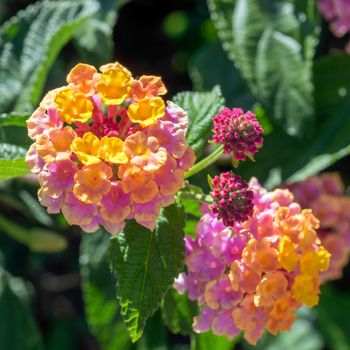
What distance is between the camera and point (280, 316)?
123cm

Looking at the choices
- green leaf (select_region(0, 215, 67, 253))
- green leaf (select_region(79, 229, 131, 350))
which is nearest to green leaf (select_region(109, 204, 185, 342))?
green leaf (select_region(79, 229, 131, 350))

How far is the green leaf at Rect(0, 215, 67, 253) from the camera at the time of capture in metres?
1.96

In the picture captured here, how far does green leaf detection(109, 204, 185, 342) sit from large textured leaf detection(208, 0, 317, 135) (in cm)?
54

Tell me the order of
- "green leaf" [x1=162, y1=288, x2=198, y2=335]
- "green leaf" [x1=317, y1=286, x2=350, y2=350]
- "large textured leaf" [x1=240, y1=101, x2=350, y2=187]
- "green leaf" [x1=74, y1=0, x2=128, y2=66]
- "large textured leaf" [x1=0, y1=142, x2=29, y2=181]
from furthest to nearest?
"green leaf" [x1=317, y1=286, x2=350, y2=350] < "green leaf" [x1=74, y1=0, x2=128, y2=66] < "large textured leaf" [x1=240, y1=101, x2=350, y2=187] < "green leaf" [x1=162, y1=288, x2=198, y2=335] < "large textured leaf" [x1=0, y1=142, x2=29, y2=181]

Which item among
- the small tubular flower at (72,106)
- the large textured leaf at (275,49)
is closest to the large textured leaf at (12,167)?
the small tubular flower at (72,106)

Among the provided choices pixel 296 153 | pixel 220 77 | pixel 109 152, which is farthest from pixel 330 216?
pixel 109 152

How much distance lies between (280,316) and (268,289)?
82mm

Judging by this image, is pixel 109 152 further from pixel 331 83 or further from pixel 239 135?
pixel 331 83

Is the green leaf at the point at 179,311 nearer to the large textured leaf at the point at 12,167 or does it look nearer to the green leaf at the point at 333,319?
the large textured leaf at the point at 12,167

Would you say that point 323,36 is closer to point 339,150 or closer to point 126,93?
point 339,150

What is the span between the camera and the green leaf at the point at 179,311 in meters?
1.43

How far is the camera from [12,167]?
4.02 ft

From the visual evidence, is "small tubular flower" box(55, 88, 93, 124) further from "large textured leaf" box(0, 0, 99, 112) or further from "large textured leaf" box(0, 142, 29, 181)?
"large textured leaf" box(0, 0, 99, 112)

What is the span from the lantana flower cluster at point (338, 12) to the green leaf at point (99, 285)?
765 mm
